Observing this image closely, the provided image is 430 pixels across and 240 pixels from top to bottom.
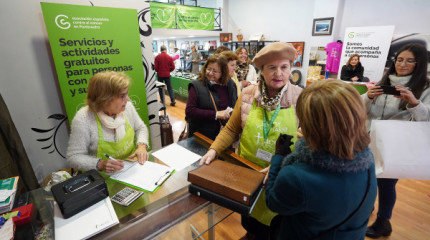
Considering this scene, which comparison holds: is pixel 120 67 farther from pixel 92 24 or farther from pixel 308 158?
pixel 308 158

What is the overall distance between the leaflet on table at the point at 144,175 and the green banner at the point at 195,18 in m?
7.00

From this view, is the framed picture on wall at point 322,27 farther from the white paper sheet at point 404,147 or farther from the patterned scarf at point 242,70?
the white paper sheet at point 404,147

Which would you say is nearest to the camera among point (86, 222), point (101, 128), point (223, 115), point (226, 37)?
point (86, 222)

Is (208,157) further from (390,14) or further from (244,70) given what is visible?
(390,14)

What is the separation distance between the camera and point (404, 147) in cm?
157

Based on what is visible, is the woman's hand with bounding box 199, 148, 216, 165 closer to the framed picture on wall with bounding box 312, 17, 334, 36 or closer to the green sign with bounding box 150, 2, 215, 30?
the framed picture on wall with bounding box 312, 17, 334, 36

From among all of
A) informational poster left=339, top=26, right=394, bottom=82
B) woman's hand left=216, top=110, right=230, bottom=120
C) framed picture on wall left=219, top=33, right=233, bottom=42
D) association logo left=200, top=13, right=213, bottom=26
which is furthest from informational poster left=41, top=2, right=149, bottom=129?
→ framed picture on wall left=219, top=33, right=233, bottom=42

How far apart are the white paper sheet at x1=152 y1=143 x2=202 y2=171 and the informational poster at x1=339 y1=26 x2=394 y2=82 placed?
5.53 metres

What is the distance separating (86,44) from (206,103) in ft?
5.27

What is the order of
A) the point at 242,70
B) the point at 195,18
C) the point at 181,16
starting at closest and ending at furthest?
the point at 242,70 < the point at 181,16 < the point at 195,18

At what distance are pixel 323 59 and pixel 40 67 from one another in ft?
21.2

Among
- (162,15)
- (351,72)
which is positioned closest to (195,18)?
(162,15)

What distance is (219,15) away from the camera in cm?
905

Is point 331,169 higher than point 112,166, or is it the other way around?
point 331,169
